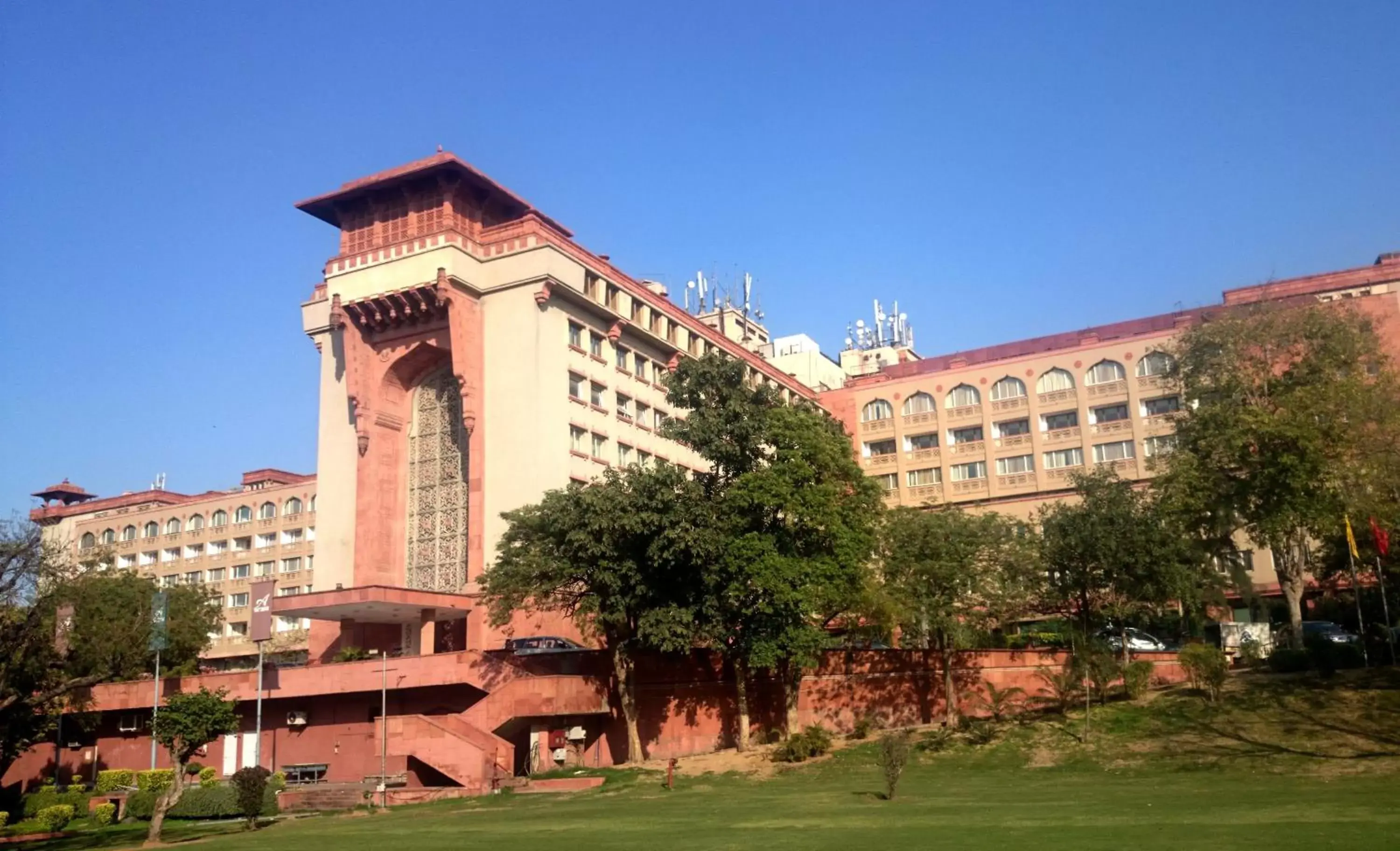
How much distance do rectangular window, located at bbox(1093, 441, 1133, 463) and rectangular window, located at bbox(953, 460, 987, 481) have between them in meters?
7.28

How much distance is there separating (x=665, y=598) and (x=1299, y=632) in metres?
23.2

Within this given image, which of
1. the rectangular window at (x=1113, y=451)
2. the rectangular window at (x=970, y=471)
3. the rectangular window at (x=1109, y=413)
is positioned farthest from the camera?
the rectangular window at (x=970, y=471)

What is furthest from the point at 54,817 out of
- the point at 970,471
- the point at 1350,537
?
the point at 970,471

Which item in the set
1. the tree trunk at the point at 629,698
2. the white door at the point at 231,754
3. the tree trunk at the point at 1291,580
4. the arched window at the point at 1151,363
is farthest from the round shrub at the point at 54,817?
the arched window at the point at 1151,363

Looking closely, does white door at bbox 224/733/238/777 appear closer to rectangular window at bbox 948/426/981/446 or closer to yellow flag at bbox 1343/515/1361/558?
yellow flag at bbox 1343/515/1361/558

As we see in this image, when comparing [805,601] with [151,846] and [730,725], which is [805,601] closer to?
[730,725]

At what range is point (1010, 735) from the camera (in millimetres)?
36125

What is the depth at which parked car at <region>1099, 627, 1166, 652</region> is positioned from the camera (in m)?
46.6

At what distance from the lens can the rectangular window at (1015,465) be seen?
74688mm

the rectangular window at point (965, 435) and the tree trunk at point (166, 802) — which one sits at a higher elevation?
the rectangular window at point (965, 435)

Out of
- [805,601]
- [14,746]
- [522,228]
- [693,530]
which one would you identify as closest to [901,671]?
[805,601]

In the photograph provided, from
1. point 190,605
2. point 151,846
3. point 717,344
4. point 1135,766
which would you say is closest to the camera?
point 151,846

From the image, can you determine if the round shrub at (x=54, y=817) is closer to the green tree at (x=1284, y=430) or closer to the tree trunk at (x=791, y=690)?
the tree trunk at (x=791, y=690)

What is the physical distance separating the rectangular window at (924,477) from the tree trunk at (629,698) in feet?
141
